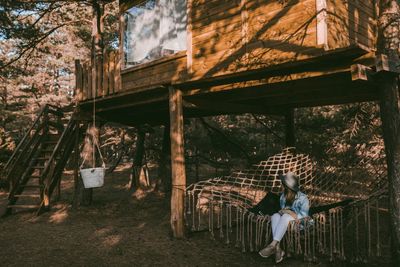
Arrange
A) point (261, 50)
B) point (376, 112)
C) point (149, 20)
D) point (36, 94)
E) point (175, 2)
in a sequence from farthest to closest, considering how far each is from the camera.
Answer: point (36, 94) < point (376, 112) < point (149, 20) < point (175, 2) < point (261, 50)

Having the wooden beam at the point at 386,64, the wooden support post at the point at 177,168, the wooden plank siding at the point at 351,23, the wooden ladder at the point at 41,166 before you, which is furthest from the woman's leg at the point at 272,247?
the wooden ladder at the point at 41,166

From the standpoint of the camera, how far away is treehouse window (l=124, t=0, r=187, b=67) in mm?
7453

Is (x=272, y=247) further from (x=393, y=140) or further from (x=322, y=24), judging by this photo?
(x=322, y=24)

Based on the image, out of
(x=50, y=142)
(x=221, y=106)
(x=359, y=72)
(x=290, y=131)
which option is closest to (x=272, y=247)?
(x=359, y=72)

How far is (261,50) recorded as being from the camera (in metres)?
5.74

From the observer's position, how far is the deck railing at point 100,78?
8594 mm

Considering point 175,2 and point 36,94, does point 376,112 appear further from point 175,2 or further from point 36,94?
point 36,94

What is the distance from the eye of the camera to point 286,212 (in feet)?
17.4

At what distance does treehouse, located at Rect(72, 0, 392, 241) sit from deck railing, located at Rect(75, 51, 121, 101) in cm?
3

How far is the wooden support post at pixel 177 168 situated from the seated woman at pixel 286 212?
189 centimetres

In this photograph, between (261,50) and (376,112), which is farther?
(376,112)

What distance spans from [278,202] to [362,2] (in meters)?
3.84

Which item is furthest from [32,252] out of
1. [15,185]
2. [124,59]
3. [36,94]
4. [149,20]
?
[36,94]

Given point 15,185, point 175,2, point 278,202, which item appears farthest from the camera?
point 15,185
